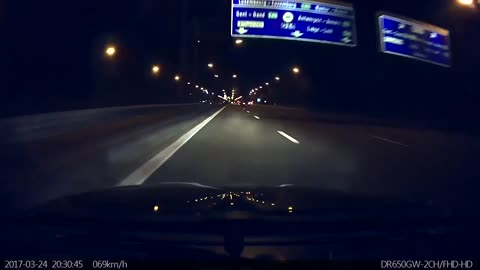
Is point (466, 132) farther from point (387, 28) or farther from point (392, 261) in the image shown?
point (392, 261)

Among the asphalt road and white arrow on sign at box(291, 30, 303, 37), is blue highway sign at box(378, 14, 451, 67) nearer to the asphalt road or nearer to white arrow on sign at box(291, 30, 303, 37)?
white arrow on sign at box(291, 30, 303, 37)

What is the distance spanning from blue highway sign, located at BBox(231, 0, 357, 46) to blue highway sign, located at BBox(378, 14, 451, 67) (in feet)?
5.34

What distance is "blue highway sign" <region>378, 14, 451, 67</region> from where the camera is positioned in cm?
2783

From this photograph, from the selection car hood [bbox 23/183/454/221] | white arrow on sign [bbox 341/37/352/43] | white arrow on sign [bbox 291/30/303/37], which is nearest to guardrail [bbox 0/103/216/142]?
white arrow on sign [bbox 291/30/303/37]

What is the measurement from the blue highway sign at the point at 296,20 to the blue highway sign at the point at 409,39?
5.34 feet

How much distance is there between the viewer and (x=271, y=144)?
741 inches

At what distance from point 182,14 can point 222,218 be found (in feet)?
123

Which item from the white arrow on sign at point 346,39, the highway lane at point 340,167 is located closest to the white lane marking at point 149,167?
the highway lane at point 340,167

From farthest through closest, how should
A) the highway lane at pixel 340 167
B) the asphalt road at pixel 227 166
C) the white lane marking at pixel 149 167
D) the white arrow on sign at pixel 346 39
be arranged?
the white arrow on sign at pixel 346 39, the white lane marking at pixel 149 167, the highway lane at pixel 340 167, the asphalt road at pixel 227 166

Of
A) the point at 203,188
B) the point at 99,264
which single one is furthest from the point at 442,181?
the point at 99,264

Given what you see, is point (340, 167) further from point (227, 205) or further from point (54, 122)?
point (54, 122)

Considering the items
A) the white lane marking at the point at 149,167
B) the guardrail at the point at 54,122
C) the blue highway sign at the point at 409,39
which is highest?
the blue highway sign at the point at 409,39

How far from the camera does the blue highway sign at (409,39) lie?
91.3ft

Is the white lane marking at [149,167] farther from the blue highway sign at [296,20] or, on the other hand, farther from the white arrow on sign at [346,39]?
the white arrow on sign at [346,39]
